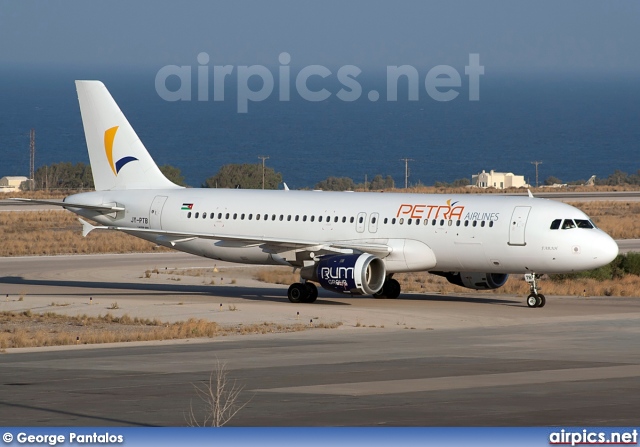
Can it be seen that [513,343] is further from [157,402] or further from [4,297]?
[4,297]

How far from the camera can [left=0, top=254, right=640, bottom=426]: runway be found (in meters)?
19.8

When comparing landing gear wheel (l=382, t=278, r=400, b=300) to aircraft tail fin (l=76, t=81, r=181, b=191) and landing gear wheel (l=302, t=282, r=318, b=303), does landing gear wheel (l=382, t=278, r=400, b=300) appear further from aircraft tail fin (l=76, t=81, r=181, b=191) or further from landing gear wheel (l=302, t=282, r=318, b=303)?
aircraft tail fin (l=76, t=81, r=181, b=191)

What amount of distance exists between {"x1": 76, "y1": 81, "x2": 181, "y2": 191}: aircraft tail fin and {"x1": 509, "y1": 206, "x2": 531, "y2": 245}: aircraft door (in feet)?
44.6

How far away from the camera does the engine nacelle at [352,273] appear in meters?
38.8

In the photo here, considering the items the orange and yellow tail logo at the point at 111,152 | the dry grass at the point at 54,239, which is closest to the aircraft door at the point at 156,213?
the orange and yellow tail logo at the point at 111,152

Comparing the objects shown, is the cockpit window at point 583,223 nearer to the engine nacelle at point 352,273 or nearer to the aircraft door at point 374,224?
the engine nacelle at point 352,273

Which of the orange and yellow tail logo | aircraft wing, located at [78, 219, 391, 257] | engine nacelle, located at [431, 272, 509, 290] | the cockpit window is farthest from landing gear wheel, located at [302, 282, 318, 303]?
the orange and yellow tail logo

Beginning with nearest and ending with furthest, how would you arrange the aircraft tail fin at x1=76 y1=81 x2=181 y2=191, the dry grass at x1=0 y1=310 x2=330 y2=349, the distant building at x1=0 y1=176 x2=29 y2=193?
the dry grass at x1=0 y1=310 x2=330 y2=349 < the aircraft tail fin at x1=76 y1=81 x2=181 y2=191 < the distant building at x1=0 y1=176 x2=29 y2=193

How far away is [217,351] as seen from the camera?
2922cm

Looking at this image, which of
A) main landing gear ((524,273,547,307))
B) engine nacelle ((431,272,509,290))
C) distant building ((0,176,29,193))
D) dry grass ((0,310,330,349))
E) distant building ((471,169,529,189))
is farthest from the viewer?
distant building ((471,169,529,189))

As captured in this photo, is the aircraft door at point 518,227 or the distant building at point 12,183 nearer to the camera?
the aircraft door at point 518,227

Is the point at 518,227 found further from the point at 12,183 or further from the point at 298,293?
the point at 12,183

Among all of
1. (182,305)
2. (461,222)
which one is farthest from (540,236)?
(182,305)

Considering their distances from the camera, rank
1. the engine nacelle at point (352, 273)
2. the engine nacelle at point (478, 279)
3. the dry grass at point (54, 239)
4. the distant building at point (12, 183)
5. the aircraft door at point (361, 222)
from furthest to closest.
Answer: the distant building at point (12, 183) → the dry grass at point (54, 239) → the engine nacelle at point (478, 279) → the aircraft door at point (361, 222) → the engine nacelle at point (352, 273)
